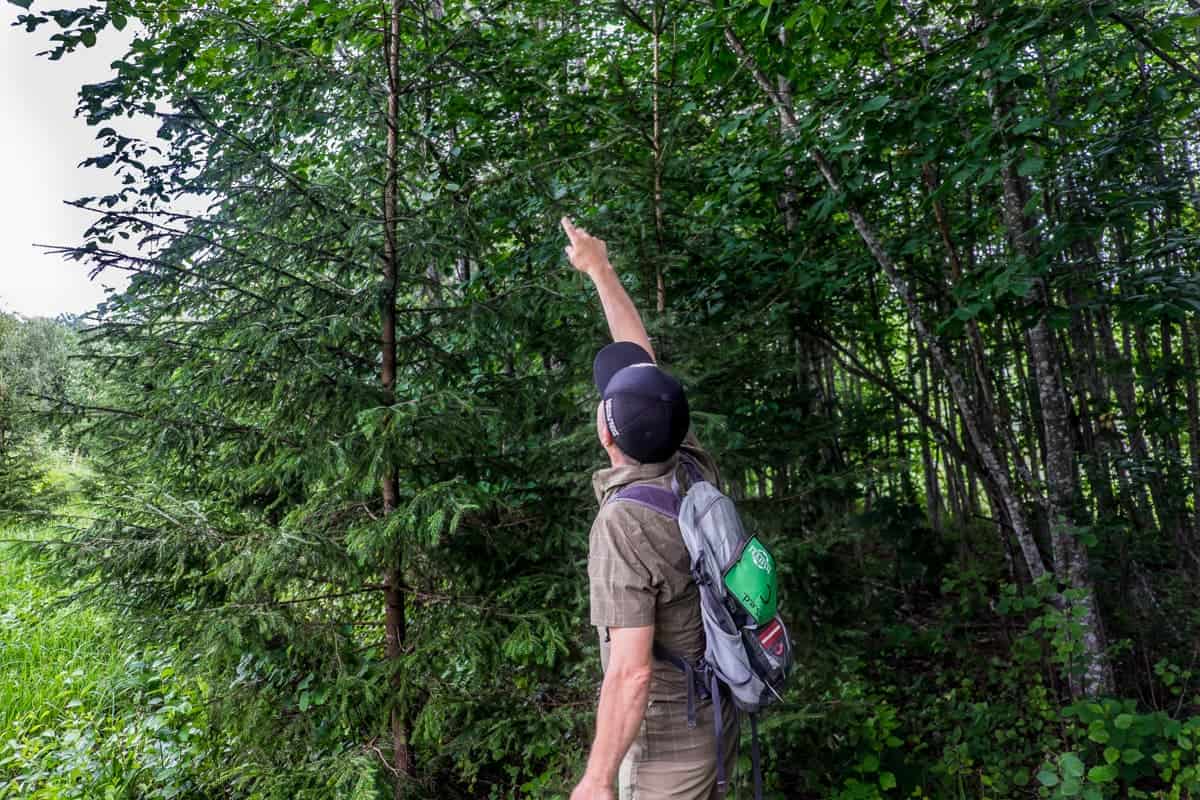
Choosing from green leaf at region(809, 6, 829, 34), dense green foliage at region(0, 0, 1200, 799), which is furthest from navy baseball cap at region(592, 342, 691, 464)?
green leaf at region(809, 6, 829, 34)

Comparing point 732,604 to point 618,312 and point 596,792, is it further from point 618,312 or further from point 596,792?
point 618,312

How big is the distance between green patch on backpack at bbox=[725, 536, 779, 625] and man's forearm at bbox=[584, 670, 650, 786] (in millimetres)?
330

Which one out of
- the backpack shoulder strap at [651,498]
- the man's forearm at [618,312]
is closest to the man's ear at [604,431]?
the backpack shoulder strap at [651,498]

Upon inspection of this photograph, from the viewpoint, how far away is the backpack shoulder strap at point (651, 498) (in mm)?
1972

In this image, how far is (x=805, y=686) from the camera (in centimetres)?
354

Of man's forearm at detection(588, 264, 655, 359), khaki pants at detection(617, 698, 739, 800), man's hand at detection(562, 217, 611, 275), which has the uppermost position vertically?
man's hand at detection(562, 217, 611, 275)

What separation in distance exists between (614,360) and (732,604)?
921 mm

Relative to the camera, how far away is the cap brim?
7.93 ft

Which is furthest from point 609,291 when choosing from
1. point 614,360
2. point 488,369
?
point 488,369

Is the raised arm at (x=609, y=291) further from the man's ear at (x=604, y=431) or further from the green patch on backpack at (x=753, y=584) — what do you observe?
the green patch on backpack at (x=753, y=584)

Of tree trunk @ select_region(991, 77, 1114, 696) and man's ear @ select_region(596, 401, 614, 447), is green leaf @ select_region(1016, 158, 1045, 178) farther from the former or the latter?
man's ear @ select_region(596, 401, 614, 447)

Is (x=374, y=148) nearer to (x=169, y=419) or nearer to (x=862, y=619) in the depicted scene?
(x=169, y=419)

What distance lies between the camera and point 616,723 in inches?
70.1

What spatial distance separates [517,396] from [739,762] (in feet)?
6.56
